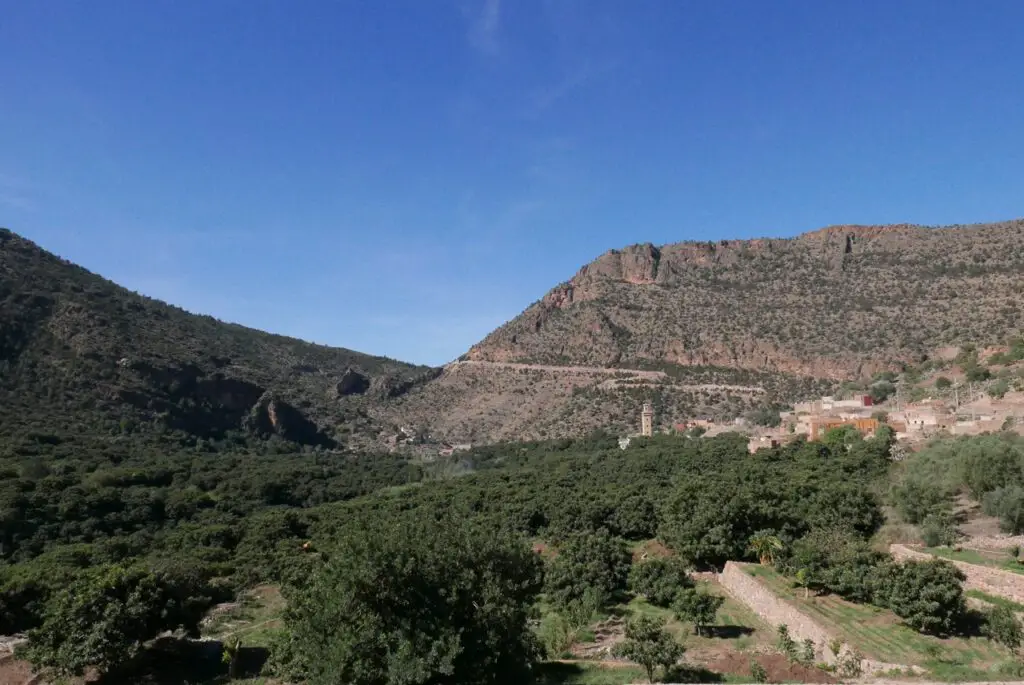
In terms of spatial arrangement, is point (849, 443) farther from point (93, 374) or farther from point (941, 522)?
point (93, 374)

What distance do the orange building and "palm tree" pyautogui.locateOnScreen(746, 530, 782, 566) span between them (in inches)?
901

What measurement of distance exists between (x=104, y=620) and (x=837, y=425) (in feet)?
139

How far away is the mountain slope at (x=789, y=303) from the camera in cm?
7119

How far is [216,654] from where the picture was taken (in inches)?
728

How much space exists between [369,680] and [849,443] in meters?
35.2

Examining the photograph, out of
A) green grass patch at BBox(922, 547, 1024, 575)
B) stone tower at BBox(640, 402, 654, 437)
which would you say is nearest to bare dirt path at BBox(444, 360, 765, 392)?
stone tower at BBox(640, 402, 654, 437)

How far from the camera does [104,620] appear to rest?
→ 52.6ft

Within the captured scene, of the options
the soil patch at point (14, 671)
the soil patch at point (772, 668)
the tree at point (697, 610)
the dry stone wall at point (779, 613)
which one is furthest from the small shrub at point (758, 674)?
the soil patch at point (14, 671)

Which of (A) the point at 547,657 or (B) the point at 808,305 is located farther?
(B) the point at 808,305

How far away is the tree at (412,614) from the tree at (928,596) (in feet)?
26.5

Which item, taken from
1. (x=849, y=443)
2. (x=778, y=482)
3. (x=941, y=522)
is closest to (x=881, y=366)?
(x=849, y=443)

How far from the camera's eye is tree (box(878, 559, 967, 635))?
13711 mm

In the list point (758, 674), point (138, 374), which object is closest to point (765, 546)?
point (758, 674)

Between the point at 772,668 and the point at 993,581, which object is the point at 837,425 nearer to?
the point at 993,581
